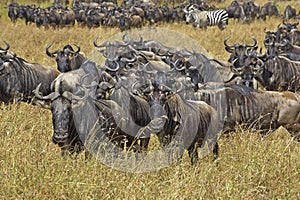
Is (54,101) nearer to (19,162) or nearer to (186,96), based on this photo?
(19,162)

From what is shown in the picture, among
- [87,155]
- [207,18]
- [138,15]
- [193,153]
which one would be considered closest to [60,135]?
[87,155]

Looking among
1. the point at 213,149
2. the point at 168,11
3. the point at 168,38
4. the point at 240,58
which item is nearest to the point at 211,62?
the point at 240,58

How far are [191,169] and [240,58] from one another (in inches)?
163

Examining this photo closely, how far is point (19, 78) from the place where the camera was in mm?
9391

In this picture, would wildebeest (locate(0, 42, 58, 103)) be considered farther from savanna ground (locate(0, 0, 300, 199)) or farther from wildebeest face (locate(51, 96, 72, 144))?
wildebeest face (locate(51, 96, 72, 144))

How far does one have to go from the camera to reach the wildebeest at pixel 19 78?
9.16m

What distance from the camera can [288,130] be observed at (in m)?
7.53

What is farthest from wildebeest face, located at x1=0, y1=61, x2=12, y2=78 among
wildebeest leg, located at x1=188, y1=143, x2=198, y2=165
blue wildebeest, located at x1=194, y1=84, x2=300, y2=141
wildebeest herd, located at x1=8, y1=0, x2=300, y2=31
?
wildebeest herd, located at x1=8, y1=0, x2=300, y2=31

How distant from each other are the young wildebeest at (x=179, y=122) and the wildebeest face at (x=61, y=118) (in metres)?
1.06

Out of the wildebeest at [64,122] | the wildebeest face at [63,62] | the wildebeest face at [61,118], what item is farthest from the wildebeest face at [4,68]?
the wildebeest face at [61,118]

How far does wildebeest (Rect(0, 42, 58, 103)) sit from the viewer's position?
916 centimetres

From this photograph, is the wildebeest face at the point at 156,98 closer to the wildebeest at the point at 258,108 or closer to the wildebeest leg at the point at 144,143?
the wildebeest leg at the point at 144,143

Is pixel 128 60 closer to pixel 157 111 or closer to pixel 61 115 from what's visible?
→ pixel 157 111

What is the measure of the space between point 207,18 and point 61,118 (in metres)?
21.4
